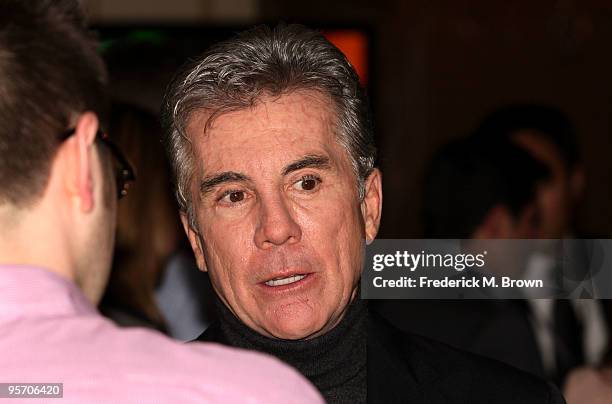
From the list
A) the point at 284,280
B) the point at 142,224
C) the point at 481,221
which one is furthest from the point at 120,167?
the point at 481,221

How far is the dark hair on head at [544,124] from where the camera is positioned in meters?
4.88

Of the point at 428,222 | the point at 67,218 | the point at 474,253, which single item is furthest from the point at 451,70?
the point at 67,218

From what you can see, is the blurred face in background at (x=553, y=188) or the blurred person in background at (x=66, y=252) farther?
the blurred face in background at (x=553, y=188)

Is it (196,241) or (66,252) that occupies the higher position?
(66,252)

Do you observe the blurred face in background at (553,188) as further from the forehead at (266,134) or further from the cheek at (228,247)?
the cheek at (228,247)

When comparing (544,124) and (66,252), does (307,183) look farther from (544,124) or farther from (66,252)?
(544,124)

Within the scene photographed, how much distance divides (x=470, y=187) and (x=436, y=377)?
4.80 feet

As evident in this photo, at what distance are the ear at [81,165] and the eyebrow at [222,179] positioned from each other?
2.80ft

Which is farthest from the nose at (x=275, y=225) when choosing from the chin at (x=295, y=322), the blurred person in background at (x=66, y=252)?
the blurred person in background at (x=66, y=252)

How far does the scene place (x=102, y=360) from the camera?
1403 millimetres

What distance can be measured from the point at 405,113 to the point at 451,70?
468 mm

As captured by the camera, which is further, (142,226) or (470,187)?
(470,187)

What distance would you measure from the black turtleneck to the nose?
0.92ft

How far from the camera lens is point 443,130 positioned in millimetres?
7449
